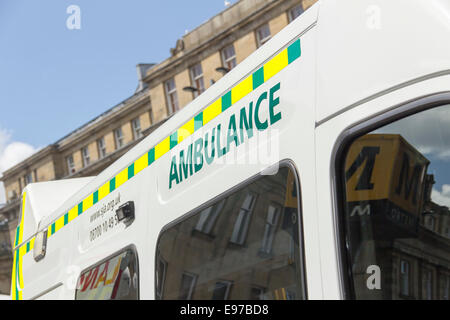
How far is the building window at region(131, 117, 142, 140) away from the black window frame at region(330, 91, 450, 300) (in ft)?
155

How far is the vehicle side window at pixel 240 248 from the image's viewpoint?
2414 millimetres

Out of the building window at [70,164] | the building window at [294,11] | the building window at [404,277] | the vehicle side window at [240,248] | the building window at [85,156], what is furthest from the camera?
the building window at [70,164]

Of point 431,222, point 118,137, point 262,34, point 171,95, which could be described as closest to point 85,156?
point 118,137

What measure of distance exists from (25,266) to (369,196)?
4.03 metres

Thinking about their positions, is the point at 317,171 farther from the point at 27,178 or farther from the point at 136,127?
the point at 27,178

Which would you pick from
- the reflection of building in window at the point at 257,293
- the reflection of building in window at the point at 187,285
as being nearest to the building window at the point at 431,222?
the reflection of building in window at the point at 257,293

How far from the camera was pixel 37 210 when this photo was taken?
589 cm

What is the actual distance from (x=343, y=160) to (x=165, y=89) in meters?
41.7

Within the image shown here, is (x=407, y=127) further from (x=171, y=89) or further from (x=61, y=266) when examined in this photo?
(x=171, y=89)

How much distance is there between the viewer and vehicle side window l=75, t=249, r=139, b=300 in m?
3.64

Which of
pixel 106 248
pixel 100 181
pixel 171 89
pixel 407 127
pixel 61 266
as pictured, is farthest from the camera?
pixel 171 89

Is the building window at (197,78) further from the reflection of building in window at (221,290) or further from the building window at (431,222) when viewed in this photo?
the building window at (431,222)

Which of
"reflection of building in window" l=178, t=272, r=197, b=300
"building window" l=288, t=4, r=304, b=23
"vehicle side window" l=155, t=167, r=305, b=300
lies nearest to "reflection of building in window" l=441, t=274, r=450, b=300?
"vehicle side window" l=155, t=167, r=305, b=300
